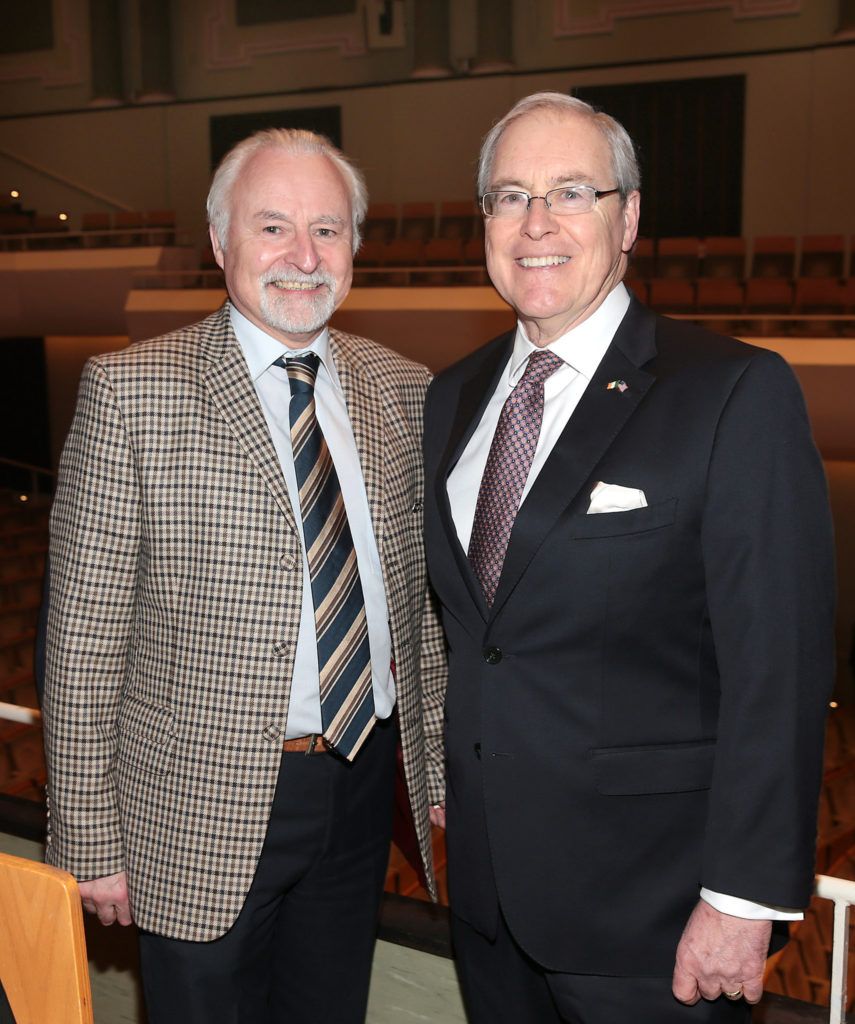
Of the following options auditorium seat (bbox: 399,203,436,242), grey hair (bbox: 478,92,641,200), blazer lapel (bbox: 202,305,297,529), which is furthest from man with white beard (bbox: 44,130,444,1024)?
auditorium seat (bbox: 399,203,436,242)

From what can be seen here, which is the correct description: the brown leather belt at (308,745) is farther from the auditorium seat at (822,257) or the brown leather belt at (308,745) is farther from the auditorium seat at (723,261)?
the auditorium seat at (822,257)

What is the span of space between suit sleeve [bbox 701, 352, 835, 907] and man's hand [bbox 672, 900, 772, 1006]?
0.05m

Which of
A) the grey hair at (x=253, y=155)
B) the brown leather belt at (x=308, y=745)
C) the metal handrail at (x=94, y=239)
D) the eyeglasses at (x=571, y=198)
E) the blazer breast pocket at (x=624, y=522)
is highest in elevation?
the metal handrail at (x=94, y=239)

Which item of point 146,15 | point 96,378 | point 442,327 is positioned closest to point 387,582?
point 96,378

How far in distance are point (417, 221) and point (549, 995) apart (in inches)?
377

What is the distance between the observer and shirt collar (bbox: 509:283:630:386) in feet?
4.64

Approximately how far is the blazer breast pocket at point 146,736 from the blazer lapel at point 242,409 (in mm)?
338

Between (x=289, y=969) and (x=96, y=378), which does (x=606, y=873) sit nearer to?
(x=289, y=969)

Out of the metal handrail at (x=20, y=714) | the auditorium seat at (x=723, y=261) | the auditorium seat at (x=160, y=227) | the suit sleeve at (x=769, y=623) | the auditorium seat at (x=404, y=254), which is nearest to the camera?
the suit sleeve at (x=769, y=623)

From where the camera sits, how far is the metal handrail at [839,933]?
4.68ft

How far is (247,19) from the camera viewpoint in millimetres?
11391

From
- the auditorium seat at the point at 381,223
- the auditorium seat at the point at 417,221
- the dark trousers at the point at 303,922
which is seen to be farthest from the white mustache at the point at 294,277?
the auditorium seat at the point at 381,223

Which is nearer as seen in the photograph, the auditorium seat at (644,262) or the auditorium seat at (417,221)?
the auditorium seat at (644,262)

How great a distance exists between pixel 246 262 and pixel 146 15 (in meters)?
11.6
